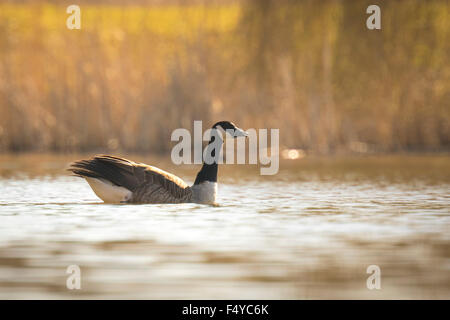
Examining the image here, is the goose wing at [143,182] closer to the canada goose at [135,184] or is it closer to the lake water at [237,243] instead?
the canada goose at [135,184]

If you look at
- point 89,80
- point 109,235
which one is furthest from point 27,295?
point 89,80

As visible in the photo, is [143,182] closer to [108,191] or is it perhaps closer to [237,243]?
[108,191]

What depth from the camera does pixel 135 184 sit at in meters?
11.2

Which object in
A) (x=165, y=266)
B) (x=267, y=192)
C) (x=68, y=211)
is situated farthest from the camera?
(x=267, y=192)

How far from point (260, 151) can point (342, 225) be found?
484 inches

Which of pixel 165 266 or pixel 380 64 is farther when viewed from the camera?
pixel 380 64

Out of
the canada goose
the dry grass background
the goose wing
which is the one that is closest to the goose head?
the canada goose

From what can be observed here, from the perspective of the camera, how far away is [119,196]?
11.2 m

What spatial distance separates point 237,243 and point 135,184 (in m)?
3.40

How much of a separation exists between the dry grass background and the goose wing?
8.96m

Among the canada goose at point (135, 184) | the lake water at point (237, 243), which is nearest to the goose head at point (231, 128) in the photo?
the canada goose at point (135, 184)

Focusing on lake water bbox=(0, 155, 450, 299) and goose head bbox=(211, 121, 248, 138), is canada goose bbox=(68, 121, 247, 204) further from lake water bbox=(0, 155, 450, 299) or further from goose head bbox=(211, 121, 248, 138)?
goose head bbox=(211, 121, 248, 138)
